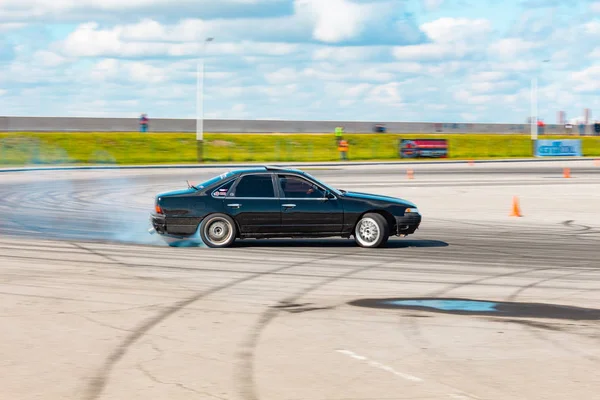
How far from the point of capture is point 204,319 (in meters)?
9.16

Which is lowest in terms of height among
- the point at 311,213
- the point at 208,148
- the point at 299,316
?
the point at 299,316

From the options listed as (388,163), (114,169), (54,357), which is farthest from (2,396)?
(388,163)

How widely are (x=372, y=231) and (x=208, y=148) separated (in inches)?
1920

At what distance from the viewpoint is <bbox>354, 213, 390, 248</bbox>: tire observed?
50.1 ft

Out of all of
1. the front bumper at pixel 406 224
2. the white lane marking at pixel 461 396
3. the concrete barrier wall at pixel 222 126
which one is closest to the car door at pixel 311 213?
the front bumper at pixel 406 224

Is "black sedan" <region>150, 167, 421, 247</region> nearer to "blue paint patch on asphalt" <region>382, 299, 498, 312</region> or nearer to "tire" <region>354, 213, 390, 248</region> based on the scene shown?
"tire" <region>354, 213, 390, 248</region>

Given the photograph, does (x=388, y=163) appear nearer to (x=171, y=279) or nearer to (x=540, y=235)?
(x=540, y=235)

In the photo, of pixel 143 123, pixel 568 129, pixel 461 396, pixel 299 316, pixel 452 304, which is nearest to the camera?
pixel 461 396

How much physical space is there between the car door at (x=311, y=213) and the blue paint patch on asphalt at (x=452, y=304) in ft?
16.6

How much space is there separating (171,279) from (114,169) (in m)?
34.9

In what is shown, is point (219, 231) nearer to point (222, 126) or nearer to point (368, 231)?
point (368, 231)

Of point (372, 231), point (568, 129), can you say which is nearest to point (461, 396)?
point (372, 231)

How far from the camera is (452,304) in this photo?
33.4ft

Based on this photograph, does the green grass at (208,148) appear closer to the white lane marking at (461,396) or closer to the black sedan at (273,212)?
the black sedan at (273,212)
